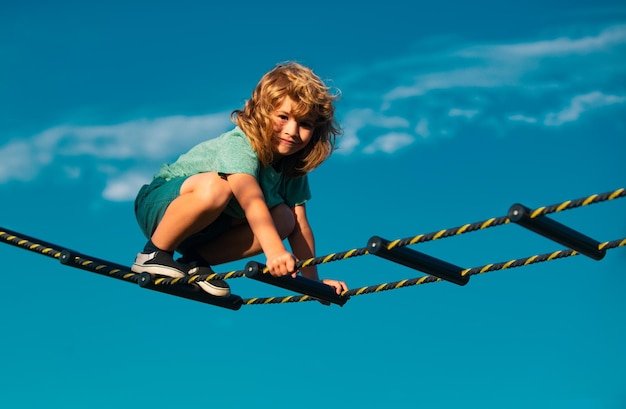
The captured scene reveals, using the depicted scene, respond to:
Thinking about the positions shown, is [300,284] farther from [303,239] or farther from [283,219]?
[303,239]

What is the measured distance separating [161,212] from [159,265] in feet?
0.98

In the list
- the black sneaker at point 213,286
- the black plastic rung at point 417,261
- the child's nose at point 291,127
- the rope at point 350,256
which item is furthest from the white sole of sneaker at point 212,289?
the black plastic rung at point 417,261

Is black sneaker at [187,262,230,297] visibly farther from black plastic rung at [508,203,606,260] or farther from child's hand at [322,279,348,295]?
black plastic rung at [508,203,606,260]

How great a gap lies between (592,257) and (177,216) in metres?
2.09

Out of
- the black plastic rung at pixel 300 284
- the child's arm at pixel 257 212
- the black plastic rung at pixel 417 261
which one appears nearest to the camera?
the black plastic rung at pixel 417 261

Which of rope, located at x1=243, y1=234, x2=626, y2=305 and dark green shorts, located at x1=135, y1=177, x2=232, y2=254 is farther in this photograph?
dark green shorts, located at x1=135, y1=177, x2=232, y2=254

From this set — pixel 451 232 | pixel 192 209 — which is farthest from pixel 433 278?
pixel 192 209

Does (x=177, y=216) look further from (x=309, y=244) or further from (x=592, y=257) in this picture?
(x=592, y=257)

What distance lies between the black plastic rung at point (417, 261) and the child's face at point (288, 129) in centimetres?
100

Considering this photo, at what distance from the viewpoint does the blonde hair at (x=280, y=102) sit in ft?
17.4

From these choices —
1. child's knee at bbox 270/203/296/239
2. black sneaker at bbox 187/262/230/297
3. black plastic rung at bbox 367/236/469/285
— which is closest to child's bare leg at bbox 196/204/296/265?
child's knee at bbox 270/203/296/239

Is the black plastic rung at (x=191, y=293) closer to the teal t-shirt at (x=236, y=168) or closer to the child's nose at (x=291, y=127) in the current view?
the teal t-shirt at (x=236, y=168)

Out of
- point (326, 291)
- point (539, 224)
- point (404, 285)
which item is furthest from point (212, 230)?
point (539, 224)

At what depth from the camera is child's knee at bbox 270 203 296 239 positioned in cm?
557
